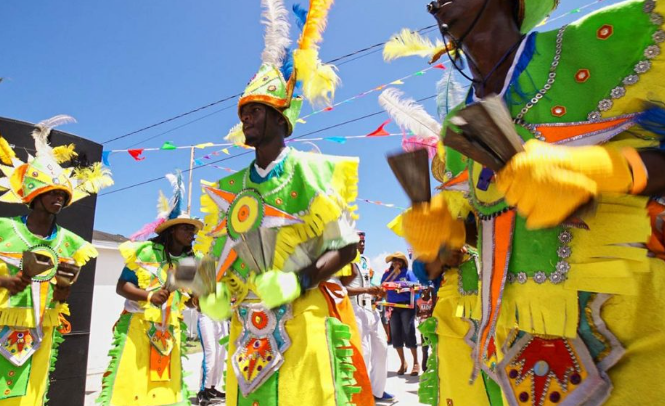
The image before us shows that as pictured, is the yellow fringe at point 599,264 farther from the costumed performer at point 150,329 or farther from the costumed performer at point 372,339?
the costumed performer at point 372,339

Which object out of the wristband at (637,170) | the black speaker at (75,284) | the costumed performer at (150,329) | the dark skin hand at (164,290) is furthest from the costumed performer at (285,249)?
the black speaker at (75,284)

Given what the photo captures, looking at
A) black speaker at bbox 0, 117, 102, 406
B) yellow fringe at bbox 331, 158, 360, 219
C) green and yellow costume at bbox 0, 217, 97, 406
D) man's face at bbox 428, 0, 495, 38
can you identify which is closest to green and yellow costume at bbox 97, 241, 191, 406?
green and yellow costume at bbox 0, 217, 97, 406

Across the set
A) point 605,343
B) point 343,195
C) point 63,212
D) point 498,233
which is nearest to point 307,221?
point 343,195

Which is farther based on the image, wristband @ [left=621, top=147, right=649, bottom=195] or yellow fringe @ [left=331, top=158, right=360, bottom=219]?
yellow fringe @ [left=331, top=158, right=360, bottom=219]

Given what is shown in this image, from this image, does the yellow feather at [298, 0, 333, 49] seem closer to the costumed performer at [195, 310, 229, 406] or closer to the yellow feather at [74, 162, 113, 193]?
the yellow feather at [74, 162, 113, 193]

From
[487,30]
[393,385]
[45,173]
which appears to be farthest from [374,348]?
[487,30]

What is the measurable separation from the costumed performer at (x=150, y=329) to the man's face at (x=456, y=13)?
316 cm

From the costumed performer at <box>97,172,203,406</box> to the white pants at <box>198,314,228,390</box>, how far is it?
1637 mm

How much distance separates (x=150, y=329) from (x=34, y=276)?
1.08 metres

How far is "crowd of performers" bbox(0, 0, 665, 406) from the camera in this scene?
1.10 m

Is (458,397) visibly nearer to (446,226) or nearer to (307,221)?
(446,226)

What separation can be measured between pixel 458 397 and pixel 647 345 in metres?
1.08

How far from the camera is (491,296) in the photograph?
1.31 metres

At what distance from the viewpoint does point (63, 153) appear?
5.01m
